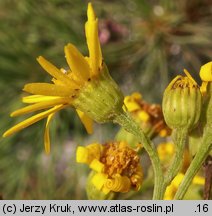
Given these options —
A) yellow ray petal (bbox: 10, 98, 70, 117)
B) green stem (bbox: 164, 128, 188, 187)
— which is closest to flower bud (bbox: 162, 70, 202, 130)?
green stem (bbox: 164, 128, 188, 187)

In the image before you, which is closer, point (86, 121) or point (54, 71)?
point (54, 71)

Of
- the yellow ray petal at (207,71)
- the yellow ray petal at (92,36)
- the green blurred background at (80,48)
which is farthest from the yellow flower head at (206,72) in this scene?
the green blurred background at (80,48)

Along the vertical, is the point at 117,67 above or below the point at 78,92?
above

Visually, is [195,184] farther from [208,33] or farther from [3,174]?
[3,174]

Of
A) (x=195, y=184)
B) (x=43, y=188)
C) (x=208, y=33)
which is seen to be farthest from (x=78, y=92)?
(x=208, y=33)

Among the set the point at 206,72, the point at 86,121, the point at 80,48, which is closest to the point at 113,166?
the point at 86,121

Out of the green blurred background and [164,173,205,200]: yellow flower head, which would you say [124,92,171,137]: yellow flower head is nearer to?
[164,173,205,200]: yellow flower head

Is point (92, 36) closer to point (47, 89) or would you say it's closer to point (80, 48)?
point (47, 89)
